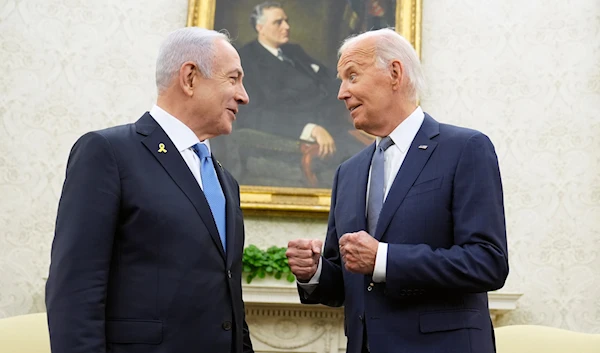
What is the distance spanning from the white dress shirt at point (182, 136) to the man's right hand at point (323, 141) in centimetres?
256

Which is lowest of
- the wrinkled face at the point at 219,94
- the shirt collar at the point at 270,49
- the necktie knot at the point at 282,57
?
the wrinkled face at the point at 219,94

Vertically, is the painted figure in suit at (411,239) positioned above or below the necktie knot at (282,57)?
below

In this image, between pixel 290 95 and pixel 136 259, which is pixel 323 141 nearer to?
pixel 290 95

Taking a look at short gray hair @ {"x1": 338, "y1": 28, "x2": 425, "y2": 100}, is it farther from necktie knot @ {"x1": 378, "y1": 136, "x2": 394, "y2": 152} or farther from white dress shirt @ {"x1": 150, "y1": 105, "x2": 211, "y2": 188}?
white dress shirt @ {"x1": 150, "y1": 105, "x2": 211, "y2": 188}

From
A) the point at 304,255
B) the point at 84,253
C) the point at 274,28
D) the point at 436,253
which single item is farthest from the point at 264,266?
the point at 84,253

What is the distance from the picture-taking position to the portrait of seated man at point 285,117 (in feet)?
15.2

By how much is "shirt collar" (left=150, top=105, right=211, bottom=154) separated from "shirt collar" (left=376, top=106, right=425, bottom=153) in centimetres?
68

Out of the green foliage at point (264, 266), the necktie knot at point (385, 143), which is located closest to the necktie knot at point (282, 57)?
the green foliage at point (264, 266)

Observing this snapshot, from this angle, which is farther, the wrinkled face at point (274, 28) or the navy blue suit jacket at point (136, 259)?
the wrinkled face at point (274, 28)

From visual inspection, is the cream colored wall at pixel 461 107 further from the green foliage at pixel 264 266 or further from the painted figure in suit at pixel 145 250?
the painted figure in suit at pixel 145 250

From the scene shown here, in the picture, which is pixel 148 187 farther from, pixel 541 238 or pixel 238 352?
pixel 541 238

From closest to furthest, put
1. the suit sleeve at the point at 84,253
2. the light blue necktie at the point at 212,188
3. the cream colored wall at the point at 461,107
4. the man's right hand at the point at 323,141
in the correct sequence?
the suit sleeve at the point at 84,253
the light blue necktie at the point at 212,188
the cream colored wall at the point at 461,107
the man's right hand at the point at 323,141

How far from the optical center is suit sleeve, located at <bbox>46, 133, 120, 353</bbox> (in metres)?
1.72

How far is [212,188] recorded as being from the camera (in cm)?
210
